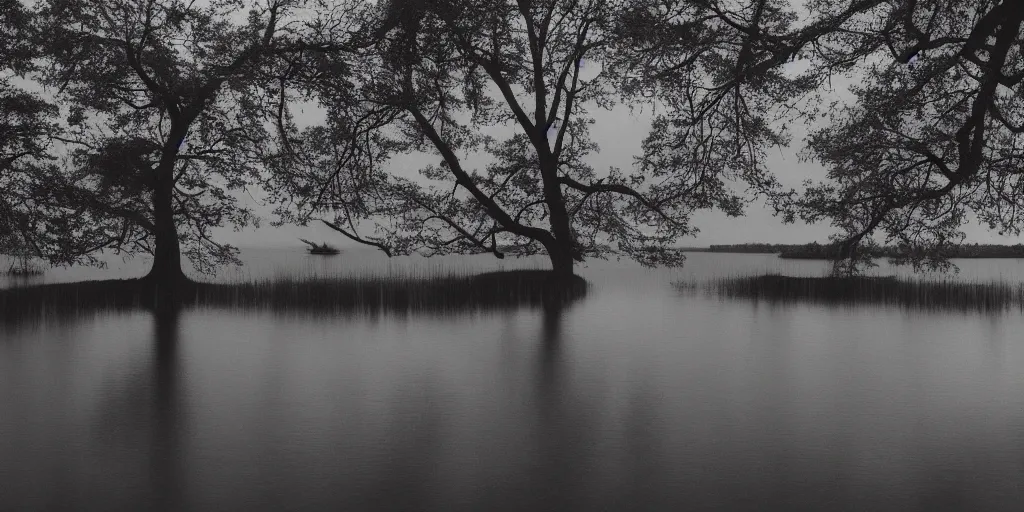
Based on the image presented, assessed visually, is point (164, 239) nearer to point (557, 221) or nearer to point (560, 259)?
point (557, 221)

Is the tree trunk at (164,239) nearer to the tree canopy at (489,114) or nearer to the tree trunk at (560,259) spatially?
the tree canopy at (489,114)

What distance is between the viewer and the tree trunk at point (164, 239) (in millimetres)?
21125

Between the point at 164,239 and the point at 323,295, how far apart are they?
17.7ft

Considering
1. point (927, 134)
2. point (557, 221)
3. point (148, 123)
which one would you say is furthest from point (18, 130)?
point (927, 134)

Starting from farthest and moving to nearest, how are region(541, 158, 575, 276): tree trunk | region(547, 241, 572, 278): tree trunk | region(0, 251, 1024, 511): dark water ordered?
region(547, 241, 572, 278): tree trunk < region(541, 158, 575, 276): tree trunk < region(0, 251, 1024, 511): dark water

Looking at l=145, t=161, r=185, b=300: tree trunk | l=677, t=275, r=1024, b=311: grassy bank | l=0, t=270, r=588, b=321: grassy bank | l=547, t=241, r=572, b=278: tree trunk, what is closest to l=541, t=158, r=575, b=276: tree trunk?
l=547, t=241, r=572, b=278: tree trunk

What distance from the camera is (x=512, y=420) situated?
7250 mm

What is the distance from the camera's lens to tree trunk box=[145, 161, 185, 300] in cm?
2112

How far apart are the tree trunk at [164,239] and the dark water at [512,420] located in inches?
292

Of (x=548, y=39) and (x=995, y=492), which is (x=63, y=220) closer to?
(x=548, y=39)

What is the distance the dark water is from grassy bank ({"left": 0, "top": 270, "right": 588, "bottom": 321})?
14.7ft

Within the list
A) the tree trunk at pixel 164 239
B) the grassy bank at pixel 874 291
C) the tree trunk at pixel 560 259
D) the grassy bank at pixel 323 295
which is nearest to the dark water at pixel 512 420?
the grassy bank at pixel 323 295

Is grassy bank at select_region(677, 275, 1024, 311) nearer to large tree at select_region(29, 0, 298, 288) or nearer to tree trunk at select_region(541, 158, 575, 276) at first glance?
tree trunk at select_region(541, 158, 575, 276)

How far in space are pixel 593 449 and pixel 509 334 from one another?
7411 millimetres
